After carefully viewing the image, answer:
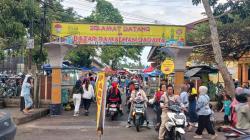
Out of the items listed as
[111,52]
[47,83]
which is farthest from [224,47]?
[111,52]

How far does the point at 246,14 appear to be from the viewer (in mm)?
23688

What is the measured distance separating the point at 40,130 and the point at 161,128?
13.9 feet

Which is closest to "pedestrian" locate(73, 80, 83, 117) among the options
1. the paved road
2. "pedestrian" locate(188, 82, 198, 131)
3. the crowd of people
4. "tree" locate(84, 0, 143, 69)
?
the crowd of people

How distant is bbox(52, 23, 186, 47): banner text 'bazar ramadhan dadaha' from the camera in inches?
822

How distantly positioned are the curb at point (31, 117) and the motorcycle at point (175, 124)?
18.6ft

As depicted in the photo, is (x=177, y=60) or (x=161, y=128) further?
(x=177, y=60)

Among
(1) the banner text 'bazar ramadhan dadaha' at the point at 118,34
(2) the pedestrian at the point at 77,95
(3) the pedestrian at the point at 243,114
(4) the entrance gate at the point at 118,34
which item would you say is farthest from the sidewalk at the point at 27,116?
(3) the pedestrian at the point at 243,114

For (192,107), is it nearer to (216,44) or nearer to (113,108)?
(113,108)

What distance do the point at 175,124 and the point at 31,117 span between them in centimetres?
724

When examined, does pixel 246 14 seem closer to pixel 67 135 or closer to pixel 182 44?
pixel 182 44

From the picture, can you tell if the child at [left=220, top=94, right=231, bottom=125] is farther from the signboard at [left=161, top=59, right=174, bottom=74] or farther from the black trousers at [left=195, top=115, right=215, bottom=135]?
the signboard at [left=161, top=59, right=174, bottom=74]

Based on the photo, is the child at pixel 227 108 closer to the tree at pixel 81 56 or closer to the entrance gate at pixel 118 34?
the entrance gate at pixel 118 34

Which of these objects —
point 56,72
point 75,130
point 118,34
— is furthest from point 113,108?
point 118,34

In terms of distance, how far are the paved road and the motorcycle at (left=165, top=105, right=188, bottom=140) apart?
1.14m
